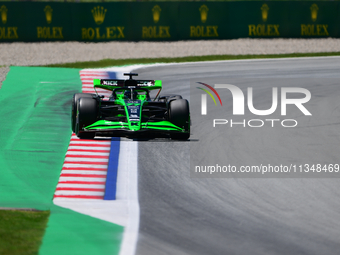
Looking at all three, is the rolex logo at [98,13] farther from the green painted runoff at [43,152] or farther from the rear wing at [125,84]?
the rear wing at [125,84]

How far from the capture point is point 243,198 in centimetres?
870

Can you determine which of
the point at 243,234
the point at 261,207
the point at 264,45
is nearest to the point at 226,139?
the point at 261,207

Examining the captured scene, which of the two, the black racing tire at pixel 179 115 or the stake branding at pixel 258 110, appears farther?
the stake branding at pixel 258 110

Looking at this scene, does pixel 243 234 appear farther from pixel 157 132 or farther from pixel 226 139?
pixel 226 139

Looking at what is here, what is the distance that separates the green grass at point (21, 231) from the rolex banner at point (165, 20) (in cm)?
1919

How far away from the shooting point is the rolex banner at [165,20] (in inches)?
1013

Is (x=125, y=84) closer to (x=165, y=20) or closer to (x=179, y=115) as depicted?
(x=179, y=115)

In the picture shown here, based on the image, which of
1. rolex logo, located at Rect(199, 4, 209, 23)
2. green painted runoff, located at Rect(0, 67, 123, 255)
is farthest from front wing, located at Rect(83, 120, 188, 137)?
rolex logo, located at Rect(199, 4, 209, 23)

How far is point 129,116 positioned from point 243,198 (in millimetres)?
2961

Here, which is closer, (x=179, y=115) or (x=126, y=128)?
(x=126, y=128)

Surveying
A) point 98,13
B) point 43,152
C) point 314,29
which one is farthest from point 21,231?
point 314,29

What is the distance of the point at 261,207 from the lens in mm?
8320

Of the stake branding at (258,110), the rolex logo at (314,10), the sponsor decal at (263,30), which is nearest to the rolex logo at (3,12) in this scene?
the sponsor decal at (263,30)

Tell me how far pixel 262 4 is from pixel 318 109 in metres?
13.2
